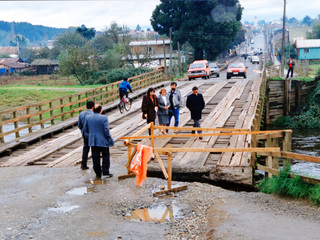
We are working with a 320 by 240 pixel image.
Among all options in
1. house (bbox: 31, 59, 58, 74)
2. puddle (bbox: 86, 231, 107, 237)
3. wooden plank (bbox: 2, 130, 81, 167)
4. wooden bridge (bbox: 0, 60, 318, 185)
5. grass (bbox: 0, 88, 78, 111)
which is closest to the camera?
puddle (bbox: 86, 231, 107, 237)

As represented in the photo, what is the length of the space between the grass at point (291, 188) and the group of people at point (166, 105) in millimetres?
4811

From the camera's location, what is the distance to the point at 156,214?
6.96 m

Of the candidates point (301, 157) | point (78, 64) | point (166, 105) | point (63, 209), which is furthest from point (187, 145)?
point (78, 64)

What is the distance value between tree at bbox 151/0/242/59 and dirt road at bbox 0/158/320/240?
52.9 meters

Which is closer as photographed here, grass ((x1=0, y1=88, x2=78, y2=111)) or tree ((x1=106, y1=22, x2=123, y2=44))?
grass ((x1=0, y1=88, x2=78, y2=111))

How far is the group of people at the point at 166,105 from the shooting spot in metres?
12.6

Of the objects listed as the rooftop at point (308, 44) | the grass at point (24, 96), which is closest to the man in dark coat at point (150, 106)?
the grass at point (24, 96)

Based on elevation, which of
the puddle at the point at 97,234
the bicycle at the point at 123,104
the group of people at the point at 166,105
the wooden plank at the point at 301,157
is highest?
the group of people at the point at 166,105

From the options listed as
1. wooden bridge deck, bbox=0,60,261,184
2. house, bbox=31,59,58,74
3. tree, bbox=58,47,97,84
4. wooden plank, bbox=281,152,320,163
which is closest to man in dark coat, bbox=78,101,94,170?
wooden bridge deck, bbox=0,60,261,184

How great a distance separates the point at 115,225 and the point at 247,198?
2742 millimetres

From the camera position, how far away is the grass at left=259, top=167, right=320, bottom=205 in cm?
711

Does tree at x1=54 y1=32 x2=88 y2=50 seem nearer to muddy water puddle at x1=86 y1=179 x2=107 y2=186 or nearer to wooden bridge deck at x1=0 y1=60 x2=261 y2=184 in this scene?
wooden bridge deck at x1=0 y1=60 x2=261 y2=184

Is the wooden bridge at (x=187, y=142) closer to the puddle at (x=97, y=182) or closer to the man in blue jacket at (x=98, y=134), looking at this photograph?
the man in blue jacket at (x=98, y=134)

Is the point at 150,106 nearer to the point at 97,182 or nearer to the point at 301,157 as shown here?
the point at 97,182
